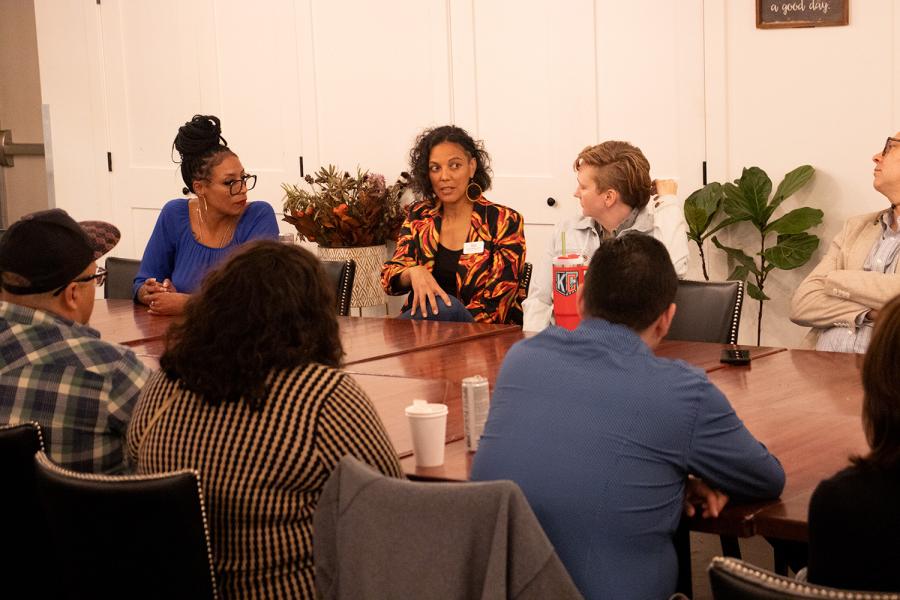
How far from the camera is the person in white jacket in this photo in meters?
4.16

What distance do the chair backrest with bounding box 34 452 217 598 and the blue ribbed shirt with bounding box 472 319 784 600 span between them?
0.54 m

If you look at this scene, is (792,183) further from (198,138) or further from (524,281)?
(198,138)

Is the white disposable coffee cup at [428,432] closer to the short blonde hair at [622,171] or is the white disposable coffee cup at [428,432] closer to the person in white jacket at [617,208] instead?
the person in white jacket at [617,208]

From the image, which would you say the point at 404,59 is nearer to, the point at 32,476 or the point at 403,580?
the point at 32,476

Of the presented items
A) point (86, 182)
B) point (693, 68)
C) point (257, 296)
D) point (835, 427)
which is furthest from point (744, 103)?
point (86, 182)

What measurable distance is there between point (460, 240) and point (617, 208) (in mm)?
743

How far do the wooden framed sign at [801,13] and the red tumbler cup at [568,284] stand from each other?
226 cm

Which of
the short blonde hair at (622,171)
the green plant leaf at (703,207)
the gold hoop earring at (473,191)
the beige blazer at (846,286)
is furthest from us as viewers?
the green plant leaf at (703,207)

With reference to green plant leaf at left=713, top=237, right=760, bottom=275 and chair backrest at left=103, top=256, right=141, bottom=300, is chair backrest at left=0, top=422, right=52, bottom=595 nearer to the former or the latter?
chair backrest at left=103, top=256, right=141, bottom=300

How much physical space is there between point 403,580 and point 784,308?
380cm

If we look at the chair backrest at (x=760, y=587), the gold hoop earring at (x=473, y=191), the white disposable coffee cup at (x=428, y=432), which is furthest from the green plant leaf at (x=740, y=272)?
the chair backrest at (x=760, y=587)

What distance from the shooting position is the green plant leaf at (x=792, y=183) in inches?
199

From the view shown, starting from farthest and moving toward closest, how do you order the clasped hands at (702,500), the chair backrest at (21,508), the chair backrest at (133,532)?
the chair backrest at (21,508) < the clasped hands at (702,500) < the chair backrest at (133,532)

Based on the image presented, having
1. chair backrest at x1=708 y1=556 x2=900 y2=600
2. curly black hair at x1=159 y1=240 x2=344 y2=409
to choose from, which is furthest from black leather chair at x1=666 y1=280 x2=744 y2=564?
chair backrest at x1=708 y1=556 x2=900 y2=600
